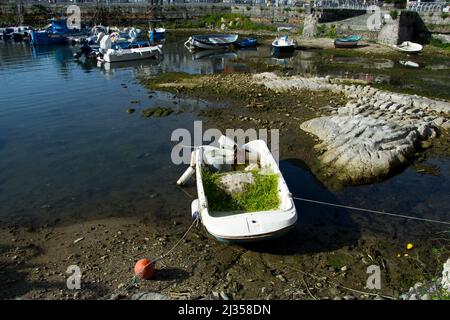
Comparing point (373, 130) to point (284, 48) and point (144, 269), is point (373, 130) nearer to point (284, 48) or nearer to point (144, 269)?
point (144, 269)

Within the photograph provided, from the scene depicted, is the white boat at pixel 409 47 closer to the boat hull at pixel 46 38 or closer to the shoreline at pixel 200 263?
the shoreline at pixel 200 263

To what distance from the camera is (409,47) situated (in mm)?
41812

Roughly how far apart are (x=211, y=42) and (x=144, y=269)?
44.9 meters

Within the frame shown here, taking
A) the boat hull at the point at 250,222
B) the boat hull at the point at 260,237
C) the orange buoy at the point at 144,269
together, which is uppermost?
the boat hull at the point at 250,222

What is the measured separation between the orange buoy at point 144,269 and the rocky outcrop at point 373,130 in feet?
26.9

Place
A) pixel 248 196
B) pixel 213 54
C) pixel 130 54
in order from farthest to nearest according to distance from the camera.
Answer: pixel 213 54
pixel 130 54
pixel 248 196

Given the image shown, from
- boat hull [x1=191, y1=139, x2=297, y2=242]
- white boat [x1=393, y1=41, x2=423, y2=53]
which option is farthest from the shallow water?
white boat [x1=393, y1=41, x2=423, y2=53]

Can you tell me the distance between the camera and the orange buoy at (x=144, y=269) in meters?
8.79

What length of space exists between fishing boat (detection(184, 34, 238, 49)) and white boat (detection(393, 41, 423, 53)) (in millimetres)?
21381

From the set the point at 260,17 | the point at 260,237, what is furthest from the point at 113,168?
the point at 260,17

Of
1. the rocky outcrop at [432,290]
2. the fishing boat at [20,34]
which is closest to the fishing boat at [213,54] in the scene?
the fishing boat at [20,34]

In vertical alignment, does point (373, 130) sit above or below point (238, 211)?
above
